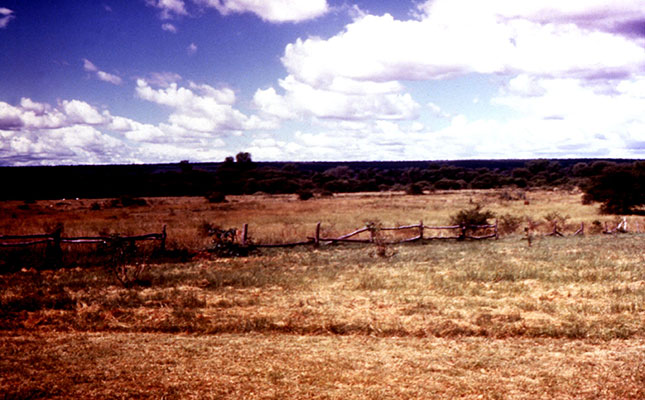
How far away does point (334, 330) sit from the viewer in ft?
28.9

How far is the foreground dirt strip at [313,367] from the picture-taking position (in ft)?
19.2

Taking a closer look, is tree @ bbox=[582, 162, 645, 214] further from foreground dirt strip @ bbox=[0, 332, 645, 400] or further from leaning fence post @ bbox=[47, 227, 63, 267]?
leaning fence post @ bbox=[47, 227, 63, 267]

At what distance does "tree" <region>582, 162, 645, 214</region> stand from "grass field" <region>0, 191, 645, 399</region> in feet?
90.7

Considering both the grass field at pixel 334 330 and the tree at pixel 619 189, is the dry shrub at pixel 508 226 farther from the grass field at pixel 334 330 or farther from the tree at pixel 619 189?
the tree at pixel 619 189

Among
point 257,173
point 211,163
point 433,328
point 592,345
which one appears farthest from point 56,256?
point 211,163

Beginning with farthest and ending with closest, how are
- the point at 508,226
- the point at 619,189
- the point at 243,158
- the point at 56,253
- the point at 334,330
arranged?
1. the point at 243,158
2. the point at 619,189
3. the point at 508,226
4. the point at 56,253
5. the point at 334,330

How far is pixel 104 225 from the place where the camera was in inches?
1196

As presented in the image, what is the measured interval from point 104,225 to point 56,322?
74.9 feet

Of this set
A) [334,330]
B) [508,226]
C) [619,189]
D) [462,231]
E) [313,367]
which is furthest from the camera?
[619,189]

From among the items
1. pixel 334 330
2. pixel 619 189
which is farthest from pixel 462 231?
pixel 619 189

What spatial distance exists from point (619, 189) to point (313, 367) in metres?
43.0

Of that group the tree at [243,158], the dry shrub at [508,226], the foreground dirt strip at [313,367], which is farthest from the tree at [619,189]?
the tree at [243,158]

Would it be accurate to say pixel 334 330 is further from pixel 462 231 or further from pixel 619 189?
pixel 619 189

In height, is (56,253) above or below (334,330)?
above
